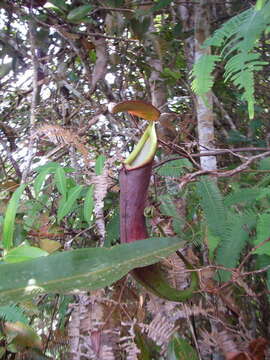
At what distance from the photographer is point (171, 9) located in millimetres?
2137

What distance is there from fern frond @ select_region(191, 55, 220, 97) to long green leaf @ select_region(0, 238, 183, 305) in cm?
39

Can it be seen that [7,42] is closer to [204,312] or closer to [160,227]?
[160,227]

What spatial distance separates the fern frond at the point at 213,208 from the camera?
104 cm

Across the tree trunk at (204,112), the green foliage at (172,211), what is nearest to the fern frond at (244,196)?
the green foliage at (172,211)

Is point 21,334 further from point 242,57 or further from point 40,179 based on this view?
point 242,57

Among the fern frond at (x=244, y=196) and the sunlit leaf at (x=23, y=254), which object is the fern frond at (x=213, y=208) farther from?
the sunlit leaf at (x=23, y=254)

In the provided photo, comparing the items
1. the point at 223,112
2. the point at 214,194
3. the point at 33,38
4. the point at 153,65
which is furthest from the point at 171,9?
the point at 214,194

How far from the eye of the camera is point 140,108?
854mm

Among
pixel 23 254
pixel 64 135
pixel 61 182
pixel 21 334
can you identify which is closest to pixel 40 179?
pixel 61 182

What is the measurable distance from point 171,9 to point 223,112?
0.62 meters

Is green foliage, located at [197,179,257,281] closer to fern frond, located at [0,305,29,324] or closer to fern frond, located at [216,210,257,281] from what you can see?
fern frond, located at [216,210,257,281]

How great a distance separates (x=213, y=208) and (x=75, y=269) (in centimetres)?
50

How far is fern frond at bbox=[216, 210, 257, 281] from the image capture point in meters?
1.04

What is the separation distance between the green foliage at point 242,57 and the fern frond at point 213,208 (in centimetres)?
27
